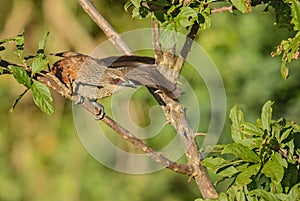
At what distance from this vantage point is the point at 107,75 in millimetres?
2123

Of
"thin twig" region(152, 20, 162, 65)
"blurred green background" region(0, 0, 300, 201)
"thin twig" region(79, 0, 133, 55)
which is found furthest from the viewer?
"blurred green background" region(0, 0, 300, 201)

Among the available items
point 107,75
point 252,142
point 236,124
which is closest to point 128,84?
point 107,75

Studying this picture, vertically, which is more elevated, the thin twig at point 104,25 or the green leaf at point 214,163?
the thin twig at point 104,25

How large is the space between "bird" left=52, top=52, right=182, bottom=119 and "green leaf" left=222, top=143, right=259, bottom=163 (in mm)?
278

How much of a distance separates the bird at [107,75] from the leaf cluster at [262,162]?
216 mm

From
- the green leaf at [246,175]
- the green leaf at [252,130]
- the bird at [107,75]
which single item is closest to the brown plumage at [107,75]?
the bird at [107,75]

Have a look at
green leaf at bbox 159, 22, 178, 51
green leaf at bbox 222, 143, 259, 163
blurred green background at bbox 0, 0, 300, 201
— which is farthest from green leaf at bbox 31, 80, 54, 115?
blurred green background at bbox 0, 0, 300, 201

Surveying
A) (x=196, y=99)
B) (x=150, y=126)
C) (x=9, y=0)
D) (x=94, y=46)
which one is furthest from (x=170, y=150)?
(x=9, y=0)

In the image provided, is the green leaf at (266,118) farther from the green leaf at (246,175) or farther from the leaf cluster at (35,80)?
the leaf cluster at (35,80)

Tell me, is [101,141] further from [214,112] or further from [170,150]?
[214,112]

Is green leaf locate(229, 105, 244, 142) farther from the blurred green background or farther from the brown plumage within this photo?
the blurred green background

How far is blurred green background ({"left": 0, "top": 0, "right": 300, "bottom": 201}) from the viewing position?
Answer: 366cm

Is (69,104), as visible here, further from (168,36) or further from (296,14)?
(296,14)

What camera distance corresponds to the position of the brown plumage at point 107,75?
5.60 ft
